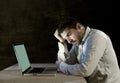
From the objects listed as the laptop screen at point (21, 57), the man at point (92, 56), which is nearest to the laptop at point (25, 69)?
the laptop screen at point (21, 57)

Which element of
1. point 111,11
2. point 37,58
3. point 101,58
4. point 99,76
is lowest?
point 37,58

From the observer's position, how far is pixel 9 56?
386 centimetres

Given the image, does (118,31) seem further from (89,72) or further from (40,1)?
(89,72)

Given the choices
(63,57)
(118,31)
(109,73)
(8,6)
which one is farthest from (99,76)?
(8,6)

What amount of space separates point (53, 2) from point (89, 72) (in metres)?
1.92

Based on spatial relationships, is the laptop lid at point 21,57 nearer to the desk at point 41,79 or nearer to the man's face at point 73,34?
the desk at point 41,79

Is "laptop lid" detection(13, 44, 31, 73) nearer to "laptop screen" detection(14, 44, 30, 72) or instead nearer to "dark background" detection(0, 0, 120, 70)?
"laptop screen" detection(14, 44, 30, 72)

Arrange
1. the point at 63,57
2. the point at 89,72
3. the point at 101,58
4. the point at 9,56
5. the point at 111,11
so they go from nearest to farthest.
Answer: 1. the point at 89,72
2. the point at 101,58
3. the point at 63,57
4. the point at 111,11
5. the point at 9,56

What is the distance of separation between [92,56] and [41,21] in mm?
1876

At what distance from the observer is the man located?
6.53 feet

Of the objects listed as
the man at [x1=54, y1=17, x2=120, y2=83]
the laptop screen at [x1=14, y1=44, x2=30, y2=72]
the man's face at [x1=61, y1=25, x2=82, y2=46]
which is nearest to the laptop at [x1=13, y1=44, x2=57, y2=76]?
the laptop screen at [x1=14, y1=44, x2=30, y2=72]

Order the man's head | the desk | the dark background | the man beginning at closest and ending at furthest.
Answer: the desk < the man < the man's head < the dark background

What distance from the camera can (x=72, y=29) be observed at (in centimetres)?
220

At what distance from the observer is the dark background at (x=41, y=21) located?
11.9 ft
